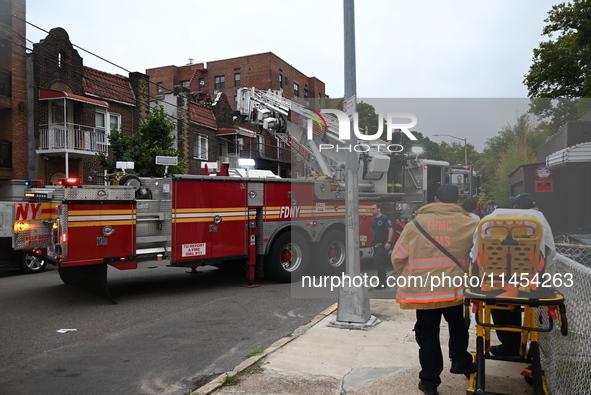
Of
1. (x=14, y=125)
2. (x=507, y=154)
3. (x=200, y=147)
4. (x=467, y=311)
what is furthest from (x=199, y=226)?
(x=200, y=147)

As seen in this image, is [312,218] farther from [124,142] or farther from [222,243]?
[124,142]

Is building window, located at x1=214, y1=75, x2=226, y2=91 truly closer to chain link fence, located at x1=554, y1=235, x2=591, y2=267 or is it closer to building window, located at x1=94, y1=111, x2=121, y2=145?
building window, located at x1=94, y1=111, x2=121, y2=145

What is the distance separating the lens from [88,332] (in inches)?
266

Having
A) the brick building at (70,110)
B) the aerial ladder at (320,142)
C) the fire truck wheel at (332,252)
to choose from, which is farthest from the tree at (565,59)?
the brick building at (70,110)

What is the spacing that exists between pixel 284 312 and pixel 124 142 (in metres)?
13.5

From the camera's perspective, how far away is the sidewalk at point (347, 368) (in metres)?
4.42

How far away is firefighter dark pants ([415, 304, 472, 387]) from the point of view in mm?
4172

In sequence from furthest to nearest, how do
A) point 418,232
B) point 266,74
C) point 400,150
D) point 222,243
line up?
point 266,74, point 400,150, point 222,243, point 418,232

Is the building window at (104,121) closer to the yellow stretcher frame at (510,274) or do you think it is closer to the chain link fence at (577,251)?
the chain link fence at (577,251)

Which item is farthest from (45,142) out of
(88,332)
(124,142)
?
(88,332)

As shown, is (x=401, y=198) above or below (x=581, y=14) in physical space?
below

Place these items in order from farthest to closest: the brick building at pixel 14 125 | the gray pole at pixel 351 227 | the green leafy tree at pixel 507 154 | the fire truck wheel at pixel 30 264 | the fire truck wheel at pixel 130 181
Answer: the green leafy tree at pixel 507 154 → the brick building at pixel 14 125 → the fire truck wheel at pixel 30 264 → the fire truck wheel at pixel 130 181 → the gray pole at pixel 351 227

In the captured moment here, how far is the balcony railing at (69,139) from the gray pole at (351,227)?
1648cm

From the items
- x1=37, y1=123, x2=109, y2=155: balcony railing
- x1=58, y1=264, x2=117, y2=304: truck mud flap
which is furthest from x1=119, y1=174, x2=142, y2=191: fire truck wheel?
x1=37, y1=123, x2=109, y2=155: balcony railing
